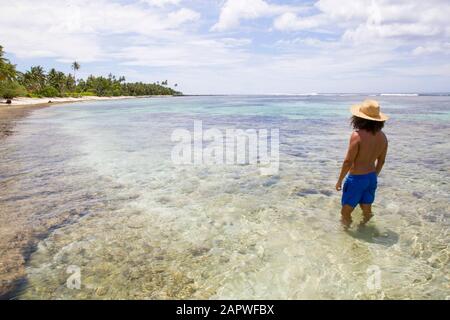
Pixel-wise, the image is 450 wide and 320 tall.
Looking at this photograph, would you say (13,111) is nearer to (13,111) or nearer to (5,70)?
(13,111)

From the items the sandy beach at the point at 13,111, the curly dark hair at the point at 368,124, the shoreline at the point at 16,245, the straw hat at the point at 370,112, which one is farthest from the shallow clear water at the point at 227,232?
the sandy beach at the point at 13,111

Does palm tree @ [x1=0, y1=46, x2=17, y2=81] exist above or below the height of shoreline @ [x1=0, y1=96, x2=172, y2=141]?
above

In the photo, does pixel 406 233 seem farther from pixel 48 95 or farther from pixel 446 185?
pixel 48 95

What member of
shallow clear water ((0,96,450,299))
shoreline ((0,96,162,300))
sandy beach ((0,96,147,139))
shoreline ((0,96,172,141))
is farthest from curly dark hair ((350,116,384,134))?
sandy beach ((0,96,147,139))

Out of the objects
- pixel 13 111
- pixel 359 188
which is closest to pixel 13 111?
pixel 13 111

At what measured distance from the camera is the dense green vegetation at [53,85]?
6499 cm

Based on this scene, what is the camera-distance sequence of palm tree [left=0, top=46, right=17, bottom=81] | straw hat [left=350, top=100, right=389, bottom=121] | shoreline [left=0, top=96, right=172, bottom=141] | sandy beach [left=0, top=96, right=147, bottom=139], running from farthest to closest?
1. palm tree [left=0, top=46, right=17, bottom=81]
2. sandy beach [left=0, top=96, right=147, bottom=139]
3. shoreline [left=0, top=96, right=172, bottom=141]
4. straw hat [left=350, top=100, right=389, bottom=121]

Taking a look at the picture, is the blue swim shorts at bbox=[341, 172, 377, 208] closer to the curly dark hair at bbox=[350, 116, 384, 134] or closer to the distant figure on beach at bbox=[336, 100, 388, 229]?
the distant figure on beach at bbox=[336, 100, 388, 229]

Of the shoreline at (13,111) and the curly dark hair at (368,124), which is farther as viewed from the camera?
the shoreline at (13,111)

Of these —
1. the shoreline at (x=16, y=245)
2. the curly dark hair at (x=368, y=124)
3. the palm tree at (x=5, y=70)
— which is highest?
the palm tree at (x=5, y=70)

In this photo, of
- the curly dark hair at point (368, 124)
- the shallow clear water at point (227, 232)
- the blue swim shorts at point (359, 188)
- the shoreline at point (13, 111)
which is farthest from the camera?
the shoreline at point (13, 111)

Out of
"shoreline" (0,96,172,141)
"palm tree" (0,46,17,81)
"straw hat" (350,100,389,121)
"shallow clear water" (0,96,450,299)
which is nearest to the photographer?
"shallow clear water" (0,96,450,299)

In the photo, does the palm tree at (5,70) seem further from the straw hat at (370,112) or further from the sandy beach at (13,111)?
the straw hat at (370,112)

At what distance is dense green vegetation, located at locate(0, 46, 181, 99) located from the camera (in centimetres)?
6499
